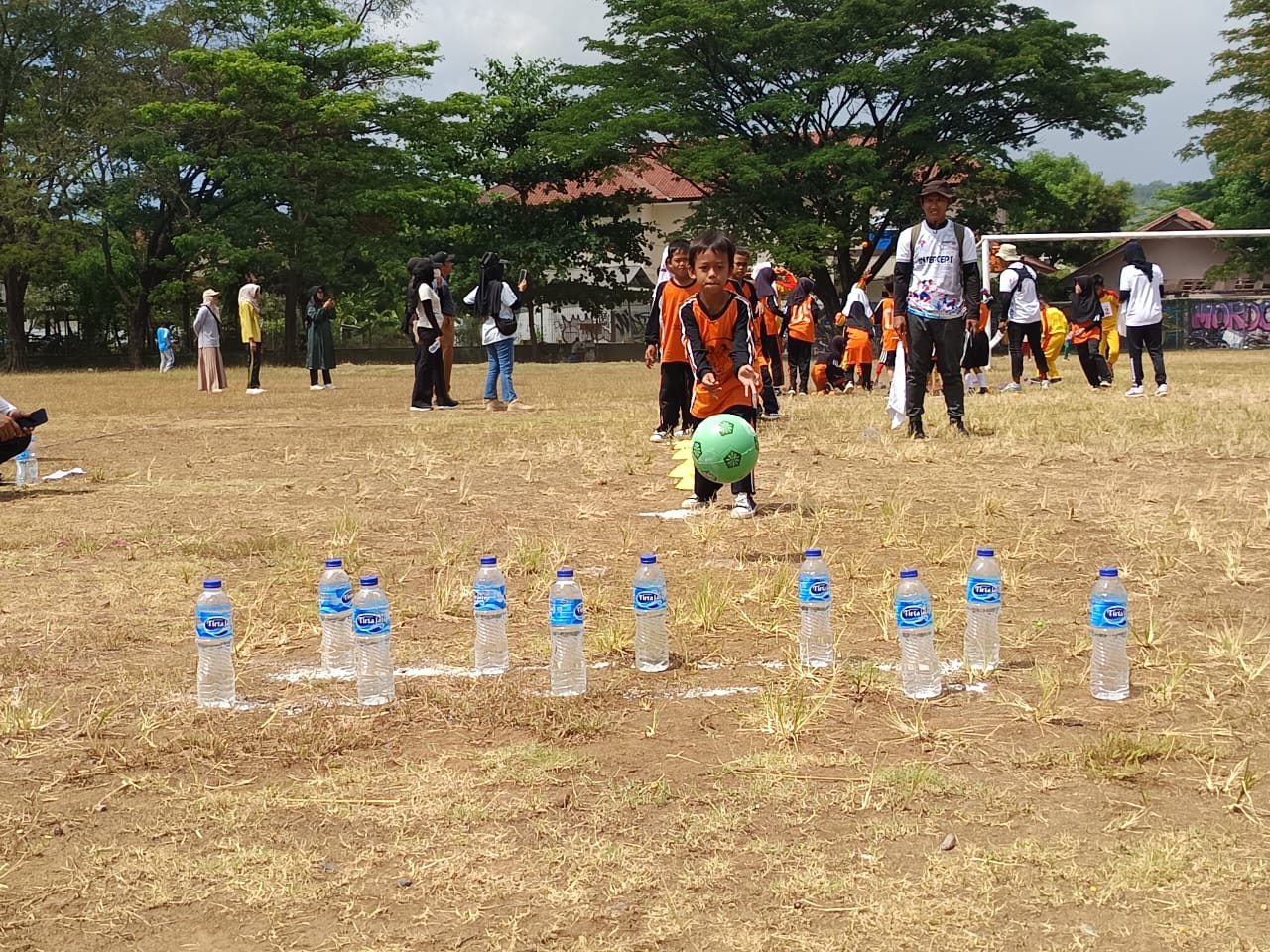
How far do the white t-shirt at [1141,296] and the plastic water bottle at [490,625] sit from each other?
1451 centimetres

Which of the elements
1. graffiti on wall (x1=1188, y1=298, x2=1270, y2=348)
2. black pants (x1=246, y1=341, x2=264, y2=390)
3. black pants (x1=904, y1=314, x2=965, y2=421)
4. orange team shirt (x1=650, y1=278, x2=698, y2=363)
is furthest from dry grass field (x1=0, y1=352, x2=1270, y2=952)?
graffiti on wall (x1=1188, y1=298, x2=1270, y2=348)

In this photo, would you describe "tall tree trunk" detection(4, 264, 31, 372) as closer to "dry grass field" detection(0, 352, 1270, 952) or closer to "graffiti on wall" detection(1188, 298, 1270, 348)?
"dry grass field" detection(0, 352, 1270, 952)

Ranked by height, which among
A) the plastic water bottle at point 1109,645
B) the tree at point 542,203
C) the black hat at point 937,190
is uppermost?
the tree at point 542,203

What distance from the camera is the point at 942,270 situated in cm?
1138

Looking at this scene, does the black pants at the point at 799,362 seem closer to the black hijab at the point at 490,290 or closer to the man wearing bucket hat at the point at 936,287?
the black hijab at the point at 490,290

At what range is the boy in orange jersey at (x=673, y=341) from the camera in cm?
1158

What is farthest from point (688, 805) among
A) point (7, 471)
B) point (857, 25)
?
point (857, 25)

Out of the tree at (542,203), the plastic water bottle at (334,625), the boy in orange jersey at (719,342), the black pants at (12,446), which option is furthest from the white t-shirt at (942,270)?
the tree at (542,203)

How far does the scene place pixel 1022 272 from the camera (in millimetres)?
19828

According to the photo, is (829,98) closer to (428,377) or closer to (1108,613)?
(428,377)

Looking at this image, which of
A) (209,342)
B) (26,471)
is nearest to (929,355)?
(26,471)

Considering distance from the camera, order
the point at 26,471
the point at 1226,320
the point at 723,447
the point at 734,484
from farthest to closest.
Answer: the point at 1226,320
the point at 26,471
the point at 734,484
the point at 723,447

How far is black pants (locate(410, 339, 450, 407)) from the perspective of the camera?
18281mm

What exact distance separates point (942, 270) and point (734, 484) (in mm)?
4295
